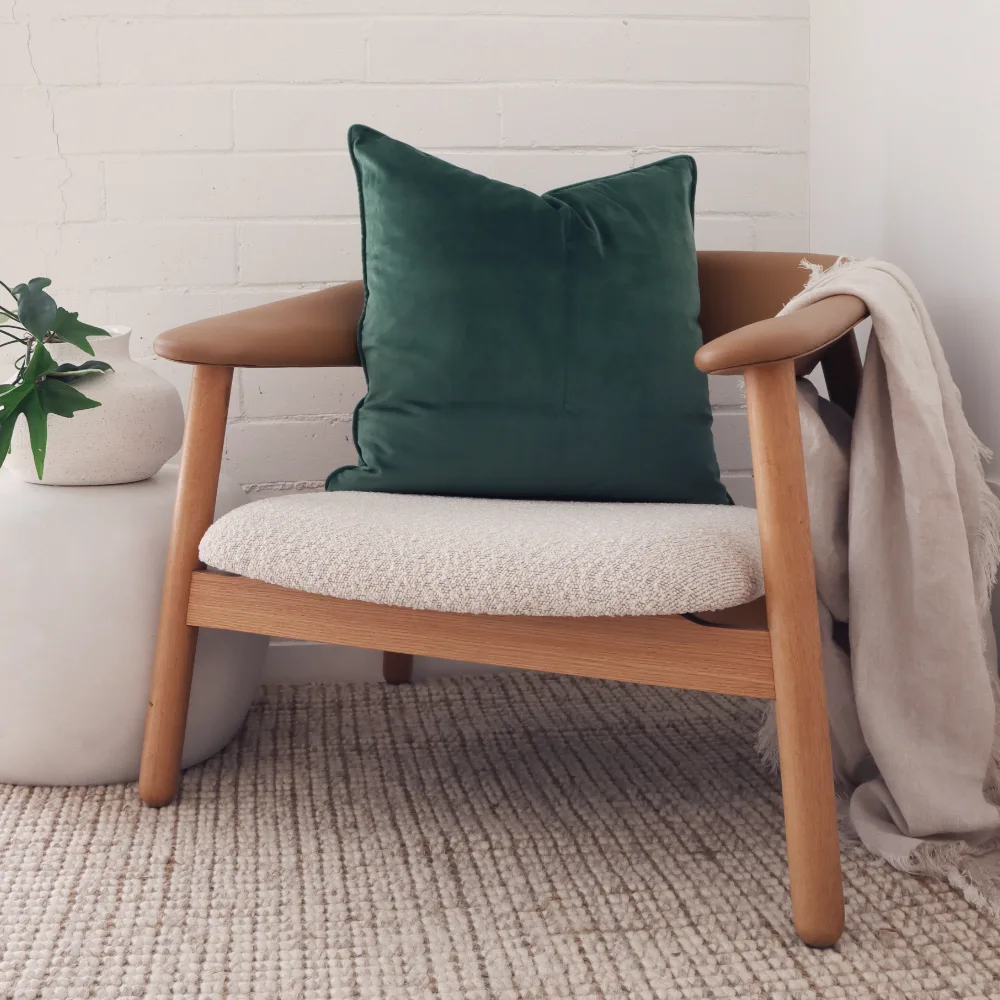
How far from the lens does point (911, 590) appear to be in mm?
1022

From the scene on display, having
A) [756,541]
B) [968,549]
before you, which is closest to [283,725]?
[756,541]

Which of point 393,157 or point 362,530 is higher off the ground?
point 393,157

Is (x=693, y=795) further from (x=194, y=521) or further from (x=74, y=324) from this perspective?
(x=74, y=324)

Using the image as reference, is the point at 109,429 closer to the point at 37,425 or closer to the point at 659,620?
the point at 37,425

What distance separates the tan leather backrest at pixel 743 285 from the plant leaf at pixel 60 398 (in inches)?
31.1

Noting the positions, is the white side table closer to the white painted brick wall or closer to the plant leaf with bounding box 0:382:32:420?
the plant leaf with bounding box 0:382:32:420

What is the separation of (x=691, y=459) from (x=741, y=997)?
1.98ft

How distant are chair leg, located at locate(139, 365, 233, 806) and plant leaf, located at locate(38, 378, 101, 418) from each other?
140 millimetres

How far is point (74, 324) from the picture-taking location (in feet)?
4.05

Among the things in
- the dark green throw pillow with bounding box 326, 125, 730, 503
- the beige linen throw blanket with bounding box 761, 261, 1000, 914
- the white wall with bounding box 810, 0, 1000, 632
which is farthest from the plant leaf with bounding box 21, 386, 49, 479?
the white wall with bounding box 810, 0, 1000, 632

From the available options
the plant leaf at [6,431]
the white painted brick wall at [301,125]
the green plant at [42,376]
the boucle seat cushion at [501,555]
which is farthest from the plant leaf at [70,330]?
the white painted brick wall at [301,125]

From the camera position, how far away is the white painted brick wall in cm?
161

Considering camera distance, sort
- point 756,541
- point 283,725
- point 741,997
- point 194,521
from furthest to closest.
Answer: point 283,725, point 194,521, point 756,541, point 741,997

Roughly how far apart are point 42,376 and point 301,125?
2.13 feet
